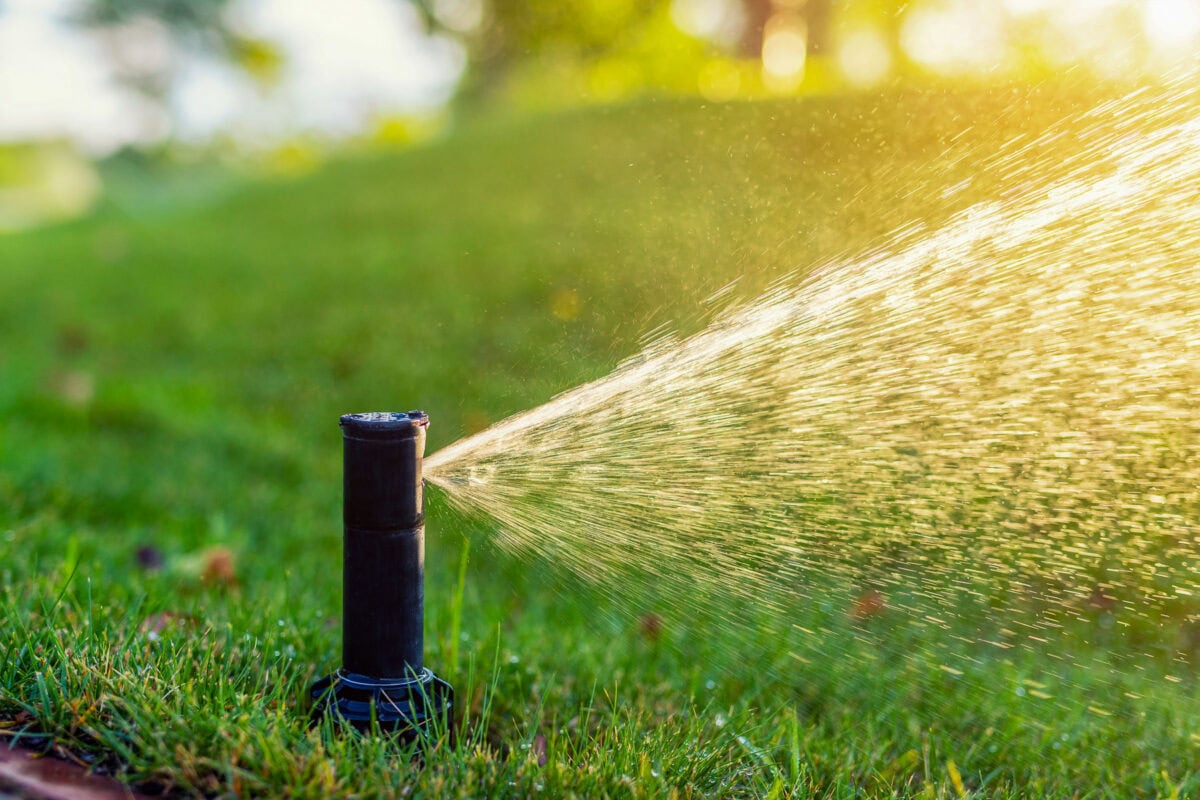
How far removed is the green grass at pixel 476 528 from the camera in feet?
5.55

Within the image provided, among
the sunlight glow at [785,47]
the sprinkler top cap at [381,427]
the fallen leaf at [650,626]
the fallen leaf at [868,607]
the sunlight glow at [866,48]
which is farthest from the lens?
the sunlight glow at [866,48]

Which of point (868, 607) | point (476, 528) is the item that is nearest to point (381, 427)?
point (476, 528)

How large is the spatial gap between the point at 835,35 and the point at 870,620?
12.5 meters

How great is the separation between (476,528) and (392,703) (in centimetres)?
78

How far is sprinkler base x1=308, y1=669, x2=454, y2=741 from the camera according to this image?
1741 mm

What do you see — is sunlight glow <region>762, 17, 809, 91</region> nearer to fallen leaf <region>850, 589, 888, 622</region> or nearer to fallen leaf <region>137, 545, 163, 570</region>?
fallen leaf <region>850, 589, 888, 622</region>

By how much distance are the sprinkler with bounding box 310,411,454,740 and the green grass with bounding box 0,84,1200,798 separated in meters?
0.08

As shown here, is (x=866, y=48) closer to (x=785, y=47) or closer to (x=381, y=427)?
(x=785, y=47)

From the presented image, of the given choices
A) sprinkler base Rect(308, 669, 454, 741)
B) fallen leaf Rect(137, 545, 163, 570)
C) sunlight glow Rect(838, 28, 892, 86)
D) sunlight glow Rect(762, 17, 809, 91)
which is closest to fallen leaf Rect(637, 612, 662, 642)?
sprinkler base Rect(308, 669, 454, 741)

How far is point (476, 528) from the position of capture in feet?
8.20

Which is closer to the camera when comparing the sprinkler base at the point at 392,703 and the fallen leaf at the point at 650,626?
the sprinkler base at the point at 392,703

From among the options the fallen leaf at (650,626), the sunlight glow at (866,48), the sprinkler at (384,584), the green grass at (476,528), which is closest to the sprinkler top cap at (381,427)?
the sprinkler at (384,584)

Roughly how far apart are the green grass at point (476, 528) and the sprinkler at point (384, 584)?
8cm

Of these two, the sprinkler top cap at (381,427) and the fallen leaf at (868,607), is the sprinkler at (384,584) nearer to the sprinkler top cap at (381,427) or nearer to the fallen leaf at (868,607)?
the sprinkler top cap at (381,427)
